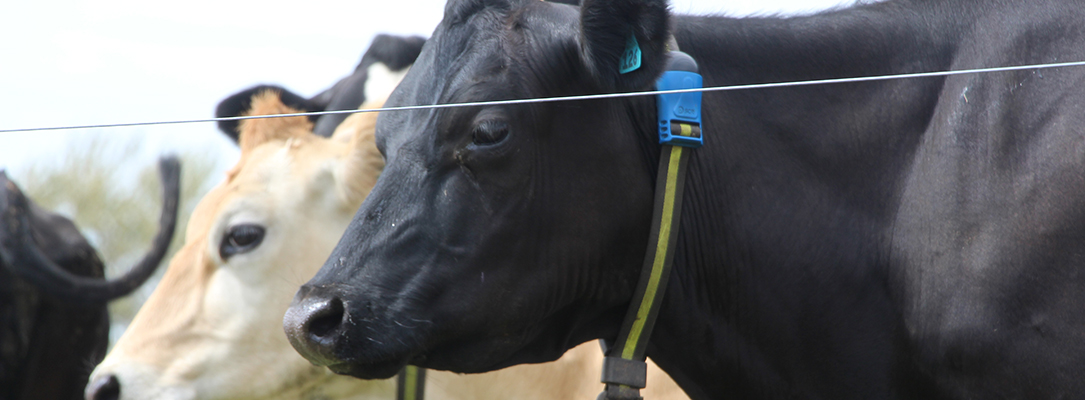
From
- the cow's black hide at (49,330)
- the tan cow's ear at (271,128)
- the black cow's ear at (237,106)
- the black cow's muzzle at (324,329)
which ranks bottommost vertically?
the cow's black hide at (49,330)

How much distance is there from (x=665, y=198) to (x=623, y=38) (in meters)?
0.31

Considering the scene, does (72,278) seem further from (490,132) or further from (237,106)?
(490,132)

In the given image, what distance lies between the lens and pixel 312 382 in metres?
2.96

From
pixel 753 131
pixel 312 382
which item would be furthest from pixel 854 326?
pixel 312 382

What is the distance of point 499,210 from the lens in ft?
5.69

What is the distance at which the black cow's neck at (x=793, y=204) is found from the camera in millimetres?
1815

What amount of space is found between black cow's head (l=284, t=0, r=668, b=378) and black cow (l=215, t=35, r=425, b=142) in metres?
1.85

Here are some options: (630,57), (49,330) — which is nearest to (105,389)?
(630,57)

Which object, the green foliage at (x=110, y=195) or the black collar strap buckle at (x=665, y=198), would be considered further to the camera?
the green foliage at (x=110, y=195)

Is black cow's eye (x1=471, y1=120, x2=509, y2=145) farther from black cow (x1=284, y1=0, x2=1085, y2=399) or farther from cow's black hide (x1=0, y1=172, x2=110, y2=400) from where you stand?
cow's black hide (x1=0, y1=172, x2=110, y2=400)

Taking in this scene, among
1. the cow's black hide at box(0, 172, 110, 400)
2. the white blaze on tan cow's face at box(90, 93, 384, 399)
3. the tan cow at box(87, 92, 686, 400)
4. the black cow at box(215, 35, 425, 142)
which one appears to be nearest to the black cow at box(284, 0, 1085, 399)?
the tan cow at box(87, 92, 686, 400)

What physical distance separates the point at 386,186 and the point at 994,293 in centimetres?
110

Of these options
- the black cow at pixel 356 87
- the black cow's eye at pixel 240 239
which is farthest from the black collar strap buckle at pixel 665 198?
→ the black cow at pixel 356 87

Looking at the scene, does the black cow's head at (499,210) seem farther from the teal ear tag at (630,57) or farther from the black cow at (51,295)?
the black cow at (51,295)
